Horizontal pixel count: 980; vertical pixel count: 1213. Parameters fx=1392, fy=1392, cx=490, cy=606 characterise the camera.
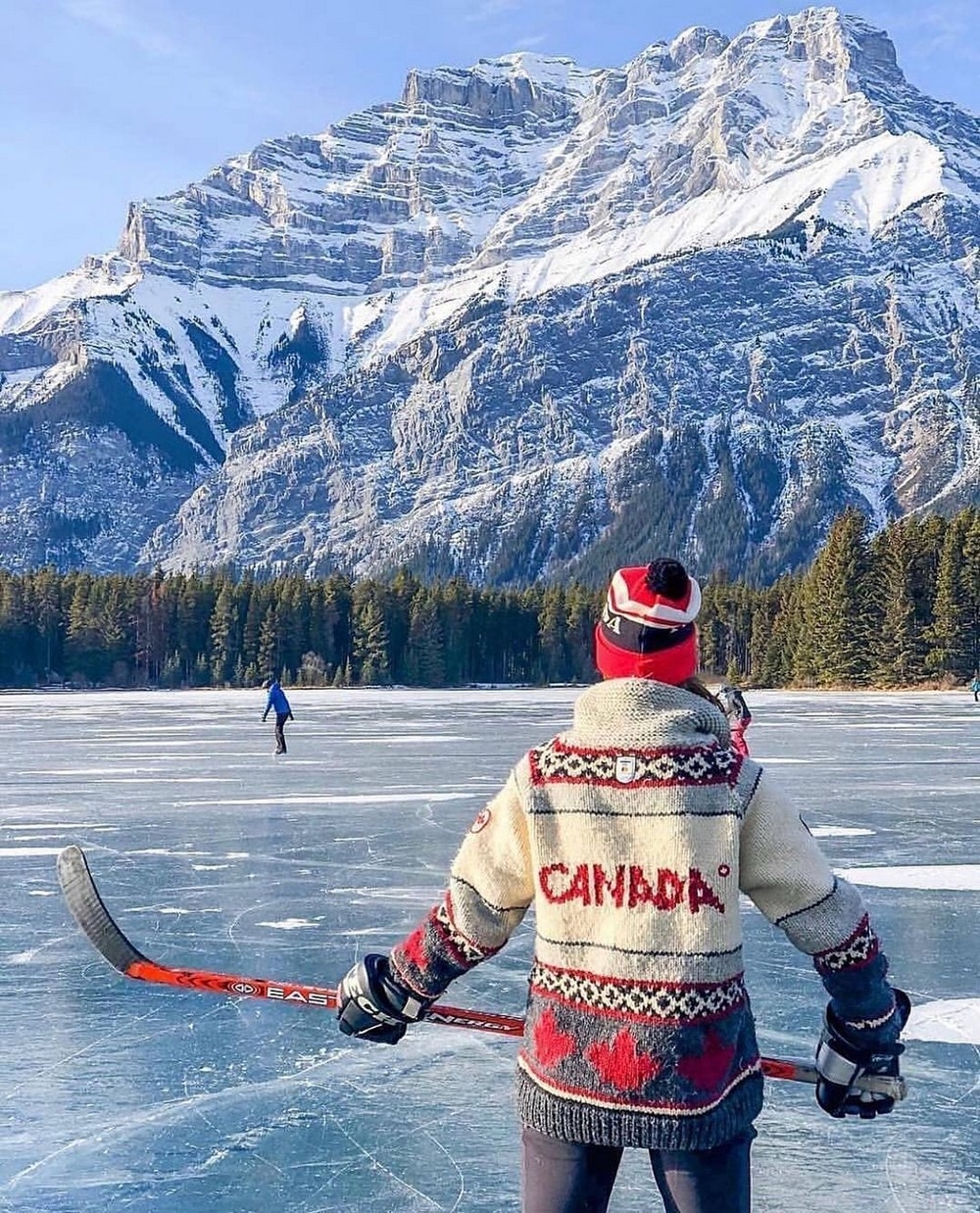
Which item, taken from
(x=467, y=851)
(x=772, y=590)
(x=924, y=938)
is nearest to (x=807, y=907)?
(x=467, y=851)

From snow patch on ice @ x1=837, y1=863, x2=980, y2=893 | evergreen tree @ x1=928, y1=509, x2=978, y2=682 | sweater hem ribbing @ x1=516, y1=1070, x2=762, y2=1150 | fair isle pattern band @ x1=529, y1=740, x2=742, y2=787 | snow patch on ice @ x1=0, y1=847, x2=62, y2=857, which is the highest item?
evergreen tree @ x1=928, y1=509, x2=978, y2=682

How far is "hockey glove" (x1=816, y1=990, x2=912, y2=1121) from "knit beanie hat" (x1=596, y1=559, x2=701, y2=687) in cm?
94

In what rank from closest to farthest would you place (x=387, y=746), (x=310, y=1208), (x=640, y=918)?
1. (x=640, y=918)
2. (x=310, y=1208)
3. (x=387, y=746)

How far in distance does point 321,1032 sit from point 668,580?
182 inches

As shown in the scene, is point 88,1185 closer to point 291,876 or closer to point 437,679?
point 291,876

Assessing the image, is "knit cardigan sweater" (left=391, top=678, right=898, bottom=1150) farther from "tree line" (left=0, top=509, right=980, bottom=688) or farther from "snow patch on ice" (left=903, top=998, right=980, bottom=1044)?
"tree line" (left=0, top=509, right=980, bottom=688)

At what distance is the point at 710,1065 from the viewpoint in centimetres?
327

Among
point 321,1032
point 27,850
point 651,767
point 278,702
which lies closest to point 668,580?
point 651,767

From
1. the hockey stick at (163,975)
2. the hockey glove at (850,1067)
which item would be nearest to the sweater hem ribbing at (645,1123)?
the hockey glove at (850,1067)

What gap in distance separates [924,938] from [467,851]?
6485 mm

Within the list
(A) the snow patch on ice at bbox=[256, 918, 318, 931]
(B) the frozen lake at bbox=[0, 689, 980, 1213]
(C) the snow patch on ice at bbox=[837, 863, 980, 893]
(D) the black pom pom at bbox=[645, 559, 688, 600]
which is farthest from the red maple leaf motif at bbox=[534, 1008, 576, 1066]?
(C) the snow patch on ice at bbox=[837, 863, 980, 893]

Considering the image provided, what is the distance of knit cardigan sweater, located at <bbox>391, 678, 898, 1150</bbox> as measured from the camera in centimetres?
326

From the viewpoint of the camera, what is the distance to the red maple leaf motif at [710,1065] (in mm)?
3246

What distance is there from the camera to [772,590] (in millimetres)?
113375
